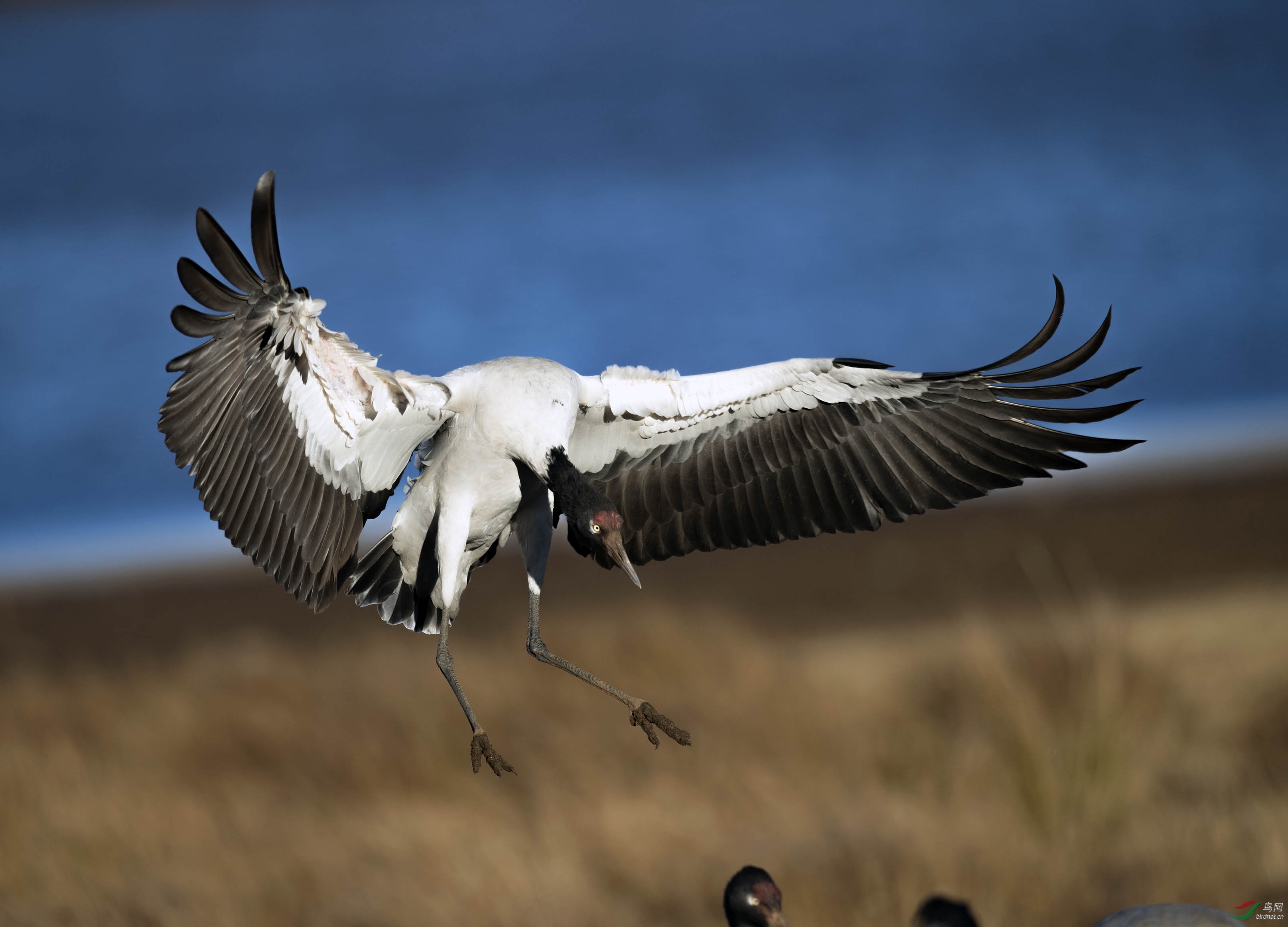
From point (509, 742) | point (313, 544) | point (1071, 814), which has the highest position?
point (313, 544)

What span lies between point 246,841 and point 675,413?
→ 18.1ft

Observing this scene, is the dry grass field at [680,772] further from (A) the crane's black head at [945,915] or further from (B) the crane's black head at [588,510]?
(B) the crane's black head at [588,510]

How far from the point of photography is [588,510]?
4160mm

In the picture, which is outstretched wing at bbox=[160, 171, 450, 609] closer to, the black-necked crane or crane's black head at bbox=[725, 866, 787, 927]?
the black-necked crane

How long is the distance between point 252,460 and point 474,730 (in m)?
1.37

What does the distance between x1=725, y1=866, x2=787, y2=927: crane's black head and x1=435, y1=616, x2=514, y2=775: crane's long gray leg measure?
54.7 inches

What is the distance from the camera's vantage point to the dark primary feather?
4.23m

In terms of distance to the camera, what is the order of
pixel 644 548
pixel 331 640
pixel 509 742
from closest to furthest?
pixel 644 548 → pixel 509 742 → pixel 331 640

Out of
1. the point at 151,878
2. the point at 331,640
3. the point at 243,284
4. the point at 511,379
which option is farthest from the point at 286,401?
the point at 331,640

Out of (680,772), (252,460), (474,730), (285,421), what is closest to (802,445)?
(474,730)

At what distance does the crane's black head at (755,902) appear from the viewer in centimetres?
493

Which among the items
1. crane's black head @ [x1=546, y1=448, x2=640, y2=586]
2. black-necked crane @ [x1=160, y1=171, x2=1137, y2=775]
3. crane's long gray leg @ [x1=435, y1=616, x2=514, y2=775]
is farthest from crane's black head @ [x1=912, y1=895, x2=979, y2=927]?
crane's black head @ [x1=546, y1=448, x2=640, y2=586]

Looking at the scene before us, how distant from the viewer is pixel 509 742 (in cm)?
911

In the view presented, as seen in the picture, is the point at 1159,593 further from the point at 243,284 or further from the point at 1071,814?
the point at 243,284
